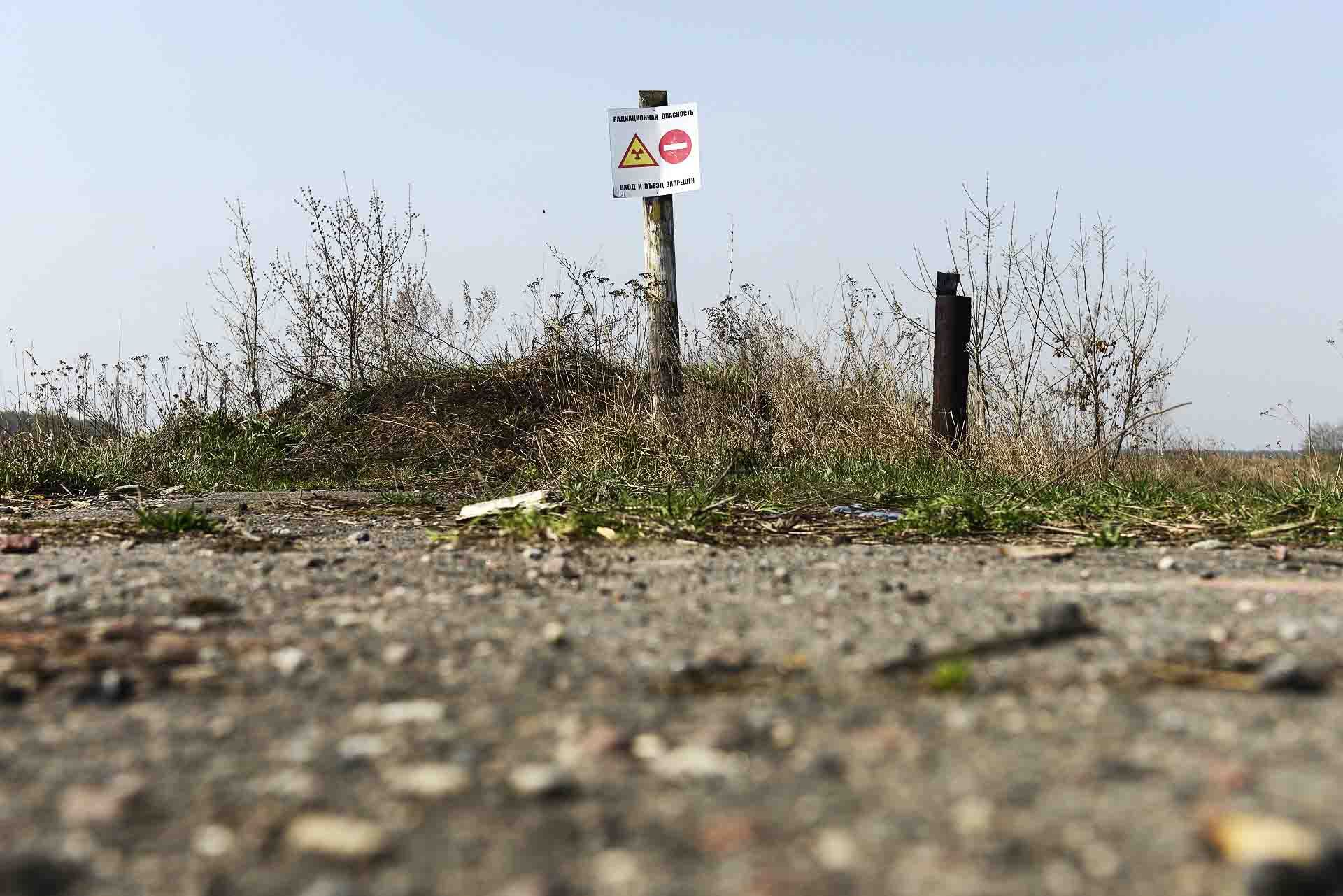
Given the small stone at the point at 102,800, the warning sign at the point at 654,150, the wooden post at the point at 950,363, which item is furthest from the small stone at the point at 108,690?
the warning sign at the point at 654,150

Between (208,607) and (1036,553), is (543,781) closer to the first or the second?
(208,607)

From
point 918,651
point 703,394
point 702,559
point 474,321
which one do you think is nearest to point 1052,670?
point 918,651

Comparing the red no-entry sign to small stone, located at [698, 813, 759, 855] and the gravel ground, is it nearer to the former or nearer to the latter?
the gravel ground

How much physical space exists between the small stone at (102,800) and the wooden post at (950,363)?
6.91 m

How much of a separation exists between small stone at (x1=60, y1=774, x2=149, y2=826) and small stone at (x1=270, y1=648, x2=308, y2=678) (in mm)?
533

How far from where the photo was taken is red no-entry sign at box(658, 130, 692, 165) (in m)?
9.30

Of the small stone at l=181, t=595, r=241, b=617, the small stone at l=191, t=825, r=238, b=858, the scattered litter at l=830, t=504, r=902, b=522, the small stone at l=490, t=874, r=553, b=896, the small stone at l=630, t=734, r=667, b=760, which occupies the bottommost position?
the small stone at l=490, t=874, r=553, b=896

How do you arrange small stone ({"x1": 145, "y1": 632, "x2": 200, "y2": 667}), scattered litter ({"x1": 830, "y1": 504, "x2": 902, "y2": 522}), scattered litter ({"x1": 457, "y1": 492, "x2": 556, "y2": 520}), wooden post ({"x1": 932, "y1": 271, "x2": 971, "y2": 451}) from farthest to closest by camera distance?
wooden post ({"x1": 932, "y1": 271, "x2": 971, "y2": 451}), scattered litter ({"x1": 830, "y1": 504, "x2": 902, "y2": 522}), scattered litter ({"x1": 457, "y1": 492, "x2": 556, "y2": 520}), small stone ({"x1": 145, "y1": 632, "x2": 200, "y2": 667})

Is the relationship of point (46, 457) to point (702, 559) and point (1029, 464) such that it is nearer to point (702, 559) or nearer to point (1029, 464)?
point (702, 559)

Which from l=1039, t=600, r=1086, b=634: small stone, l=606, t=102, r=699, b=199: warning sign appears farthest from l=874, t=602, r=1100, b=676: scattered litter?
l=606, t=102, r=699, b=199: warning sign

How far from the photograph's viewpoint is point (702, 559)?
3822 mm

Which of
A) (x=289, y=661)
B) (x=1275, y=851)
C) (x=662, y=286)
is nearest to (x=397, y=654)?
(x=289, y=661)

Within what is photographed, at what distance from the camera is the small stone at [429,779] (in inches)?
58.1

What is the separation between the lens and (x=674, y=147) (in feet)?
30.7
